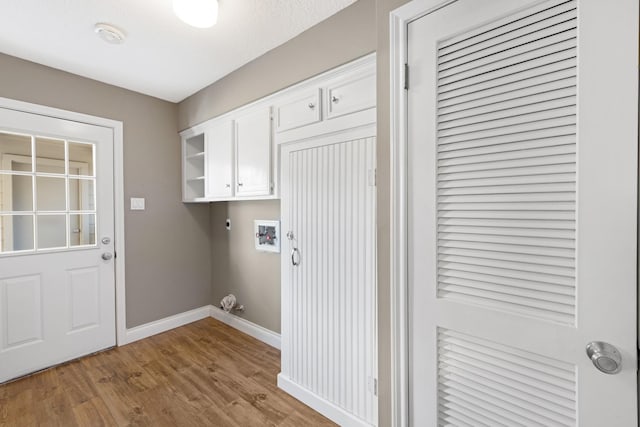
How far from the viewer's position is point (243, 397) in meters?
1.93

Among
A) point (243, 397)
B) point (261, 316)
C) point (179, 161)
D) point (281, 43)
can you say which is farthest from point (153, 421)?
point (281, 43)

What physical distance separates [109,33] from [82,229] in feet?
5.21

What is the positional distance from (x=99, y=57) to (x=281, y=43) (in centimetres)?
137

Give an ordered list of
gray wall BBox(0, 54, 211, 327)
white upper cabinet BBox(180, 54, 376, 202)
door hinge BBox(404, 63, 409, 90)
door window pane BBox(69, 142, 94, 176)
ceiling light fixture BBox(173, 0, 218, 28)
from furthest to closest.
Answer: gray wall BBox(0, 54, 211, 327) < door window pane BBox(69, 142, 94, 176) < white upper cabinet BBox(180, 54, 376, 202) < ceiling light fixture BBox(173, 0, 218, 28) < door hinge BBox(404, 63, 409, 90)

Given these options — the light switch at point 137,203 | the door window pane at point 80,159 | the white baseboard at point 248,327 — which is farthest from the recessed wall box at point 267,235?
the door window pane at point 80,159

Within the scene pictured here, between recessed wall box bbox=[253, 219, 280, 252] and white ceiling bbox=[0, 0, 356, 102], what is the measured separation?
1330 mm

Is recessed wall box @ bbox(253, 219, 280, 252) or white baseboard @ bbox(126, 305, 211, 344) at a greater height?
recessed wall box @ bbox(253, 219, 280, 252)

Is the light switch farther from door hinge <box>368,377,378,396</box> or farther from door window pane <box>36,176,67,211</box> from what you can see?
door hinge <box>368,377,378,396</box>

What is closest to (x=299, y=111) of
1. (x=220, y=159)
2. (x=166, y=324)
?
(x=220, y=159)

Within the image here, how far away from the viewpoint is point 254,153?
88.7 inches

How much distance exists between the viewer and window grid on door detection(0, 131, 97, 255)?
7.04ft

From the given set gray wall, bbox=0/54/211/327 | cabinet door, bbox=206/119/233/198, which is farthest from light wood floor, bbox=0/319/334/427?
cabinet door, bbox=206/119/233/198

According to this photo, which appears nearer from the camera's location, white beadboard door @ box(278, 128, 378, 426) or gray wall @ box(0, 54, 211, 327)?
white beadboard door @ box(278, 128, 378, 426)

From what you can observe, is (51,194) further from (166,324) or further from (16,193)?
(166,324)
